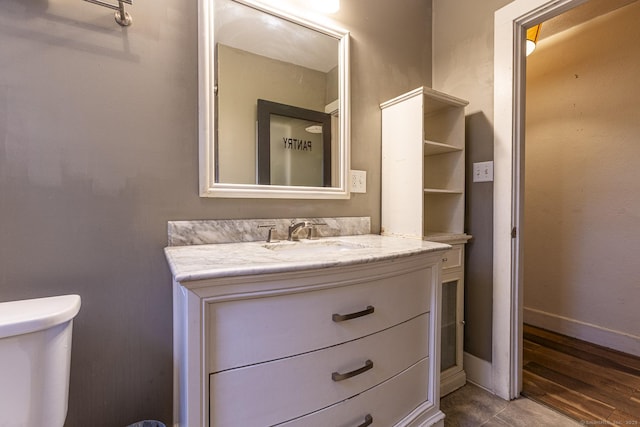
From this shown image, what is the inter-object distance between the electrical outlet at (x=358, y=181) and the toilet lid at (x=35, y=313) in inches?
46.4

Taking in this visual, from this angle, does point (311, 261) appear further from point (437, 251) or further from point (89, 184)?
point (89, 184)

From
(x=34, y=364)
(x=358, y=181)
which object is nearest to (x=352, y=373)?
(x=34, y=364)

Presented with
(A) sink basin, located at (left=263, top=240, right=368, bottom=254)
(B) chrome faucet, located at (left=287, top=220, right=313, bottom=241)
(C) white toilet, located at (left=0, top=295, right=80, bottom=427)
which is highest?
(B) chrome faucet, located at (left=287, top=220, right=313, bottom=241)

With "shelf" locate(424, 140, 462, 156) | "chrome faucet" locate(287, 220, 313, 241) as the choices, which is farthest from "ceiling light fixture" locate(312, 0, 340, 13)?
"chrome faucet" locate(287, 220, 313, 241)

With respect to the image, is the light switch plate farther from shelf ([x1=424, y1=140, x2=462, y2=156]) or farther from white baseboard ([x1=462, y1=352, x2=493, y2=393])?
white baseboard ([x1=462, y1=352, x2=493, y2=393])

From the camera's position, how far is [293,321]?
0.75 metres

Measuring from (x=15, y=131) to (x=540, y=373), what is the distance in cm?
266

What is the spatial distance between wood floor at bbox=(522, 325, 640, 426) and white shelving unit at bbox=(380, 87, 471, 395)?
0.45m

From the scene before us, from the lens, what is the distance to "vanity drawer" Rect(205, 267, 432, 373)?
68 centimetres

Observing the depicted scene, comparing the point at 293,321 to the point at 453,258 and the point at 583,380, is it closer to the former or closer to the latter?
the point at 453,258

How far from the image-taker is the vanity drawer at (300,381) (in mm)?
690

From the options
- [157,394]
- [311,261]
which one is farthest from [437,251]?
[157,394]

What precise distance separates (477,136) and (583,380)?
150 cm

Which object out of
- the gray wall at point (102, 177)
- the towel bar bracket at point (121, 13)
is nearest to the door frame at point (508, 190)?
the gray wall at point (102, 177)
